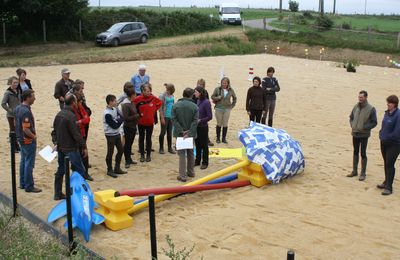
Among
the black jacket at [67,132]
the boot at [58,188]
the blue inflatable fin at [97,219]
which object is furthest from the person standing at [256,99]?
the blue inflatable fin at [97,219]

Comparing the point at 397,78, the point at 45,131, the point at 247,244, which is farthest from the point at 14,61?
the point at 247,244

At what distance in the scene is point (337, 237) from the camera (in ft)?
21.8

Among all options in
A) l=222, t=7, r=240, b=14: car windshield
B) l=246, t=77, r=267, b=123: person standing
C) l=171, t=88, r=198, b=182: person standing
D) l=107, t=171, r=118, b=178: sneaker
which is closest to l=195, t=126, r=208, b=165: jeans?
l=171, t=88, r=198, b=182: person standing

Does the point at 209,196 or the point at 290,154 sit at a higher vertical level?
the point at 290,154

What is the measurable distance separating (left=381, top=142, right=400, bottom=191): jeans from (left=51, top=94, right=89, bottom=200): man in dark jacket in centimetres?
479

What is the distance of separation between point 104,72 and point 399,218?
1648 cm

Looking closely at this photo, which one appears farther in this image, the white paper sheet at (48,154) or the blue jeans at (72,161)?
the blue jeans at (72,161)

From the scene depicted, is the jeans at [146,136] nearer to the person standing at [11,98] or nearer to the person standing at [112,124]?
the person standing at [112,124]

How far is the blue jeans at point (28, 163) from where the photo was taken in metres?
7.88

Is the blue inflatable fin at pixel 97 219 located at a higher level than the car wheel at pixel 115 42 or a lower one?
lower

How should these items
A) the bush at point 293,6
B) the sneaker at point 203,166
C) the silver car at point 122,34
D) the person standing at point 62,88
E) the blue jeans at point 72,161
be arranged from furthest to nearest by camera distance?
the bush at point 293,6 → the silver car at point 122,34 → the person standing at point 62,88 → the sneaker at point 203,166 → the blue jeans at point 72,161

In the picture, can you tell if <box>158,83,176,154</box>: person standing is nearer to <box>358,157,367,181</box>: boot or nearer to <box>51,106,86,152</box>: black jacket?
<box>51,106,86,152</box>: black jacket

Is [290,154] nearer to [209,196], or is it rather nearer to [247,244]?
[209,196]

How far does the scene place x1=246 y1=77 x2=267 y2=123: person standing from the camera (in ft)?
36.5
